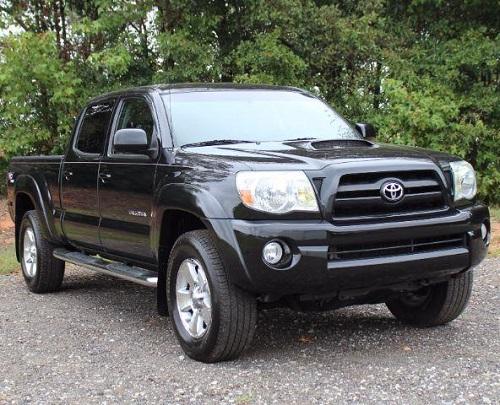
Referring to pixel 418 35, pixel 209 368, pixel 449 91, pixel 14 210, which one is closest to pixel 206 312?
pixel 209 368

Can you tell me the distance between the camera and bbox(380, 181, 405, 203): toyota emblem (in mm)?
4359

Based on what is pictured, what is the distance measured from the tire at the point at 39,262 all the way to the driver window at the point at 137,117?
1.79m

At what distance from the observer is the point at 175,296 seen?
4.85 meters

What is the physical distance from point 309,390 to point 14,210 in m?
4.84

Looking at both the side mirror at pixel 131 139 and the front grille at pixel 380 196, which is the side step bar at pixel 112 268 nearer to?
the side mirror at pixel 131 139

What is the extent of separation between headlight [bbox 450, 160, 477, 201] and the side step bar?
218 cm

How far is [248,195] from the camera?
13.8 feet

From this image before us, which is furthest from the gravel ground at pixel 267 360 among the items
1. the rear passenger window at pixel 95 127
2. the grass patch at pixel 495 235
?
the grass patch at pixel 495 235

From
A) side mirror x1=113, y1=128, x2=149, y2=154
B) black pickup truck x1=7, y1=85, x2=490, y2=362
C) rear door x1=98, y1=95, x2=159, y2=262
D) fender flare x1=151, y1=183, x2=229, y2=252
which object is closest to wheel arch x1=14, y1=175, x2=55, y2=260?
black pickup truck x1=7, y1=85, x2=490, y2=362

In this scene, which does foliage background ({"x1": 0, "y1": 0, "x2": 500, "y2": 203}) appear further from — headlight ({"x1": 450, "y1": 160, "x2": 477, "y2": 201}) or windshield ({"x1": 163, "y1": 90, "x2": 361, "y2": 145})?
headlight ({"x1": 450, "y1": 160, "x2": 477, "y2": 201})

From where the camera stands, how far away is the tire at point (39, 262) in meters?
7.16

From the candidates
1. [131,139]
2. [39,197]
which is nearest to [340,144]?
[131,139]

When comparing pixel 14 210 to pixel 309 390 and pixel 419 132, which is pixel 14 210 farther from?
pixel 419 132

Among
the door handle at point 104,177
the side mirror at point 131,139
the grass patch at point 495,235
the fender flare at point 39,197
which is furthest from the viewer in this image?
the grass patch at point 495,235
